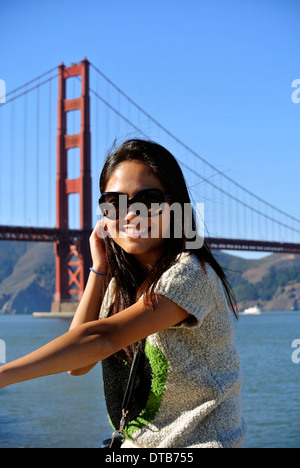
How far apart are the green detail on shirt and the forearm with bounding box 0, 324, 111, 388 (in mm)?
126

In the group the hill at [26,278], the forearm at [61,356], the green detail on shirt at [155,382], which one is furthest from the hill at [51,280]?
the forearm at [61,356]

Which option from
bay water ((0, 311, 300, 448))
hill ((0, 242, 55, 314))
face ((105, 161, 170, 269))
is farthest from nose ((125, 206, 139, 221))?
hill ((0, 242, 55, 314))

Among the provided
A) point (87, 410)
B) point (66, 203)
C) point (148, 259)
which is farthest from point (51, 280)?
point (148, 259)

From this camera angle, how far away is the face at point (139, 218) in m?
0.90

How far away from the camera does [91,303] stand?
41.6 inches

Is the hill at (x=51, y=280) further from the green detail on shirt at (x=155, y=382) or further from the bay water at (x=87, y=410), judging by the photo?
the green detail on shirt at (x=155, y=382)

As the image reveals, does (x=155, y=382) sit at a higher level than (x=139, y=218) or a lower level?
lower

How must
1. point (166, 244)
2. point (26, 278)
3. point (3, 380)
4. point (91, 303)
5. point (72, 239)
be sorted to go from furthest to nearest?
point (26, 278) < point (72, 239) < point (91, 303) < point (166, 244) < point (3, 380)

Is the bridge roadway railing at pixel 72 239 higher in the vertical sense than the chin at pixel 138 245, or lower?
higher

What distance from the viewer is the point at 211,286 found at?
864 mm

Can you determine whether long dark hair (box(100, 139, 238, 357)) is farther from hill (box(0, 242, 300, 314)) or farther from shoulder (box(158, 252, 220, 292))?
hill (box(0, 242, 300, 314))

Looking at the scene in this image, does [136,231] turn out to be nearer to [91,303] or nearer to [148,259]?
[148,259]

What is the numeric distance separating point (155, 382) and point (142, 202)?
221mm

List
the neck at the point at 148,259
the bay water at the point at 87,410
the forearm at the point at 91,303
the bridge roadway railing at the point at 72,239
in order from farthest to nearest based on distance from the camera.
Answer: the bridge roadway railing at the point at 72,239 → the bay water at the point at 87,410 → the forearm at the point at 91,303 → the neck at the point at 148,259
